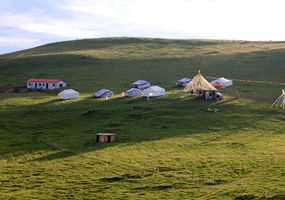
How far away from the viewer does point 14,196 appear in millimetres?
40188

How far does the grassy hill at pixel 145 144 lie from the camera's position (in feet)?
135

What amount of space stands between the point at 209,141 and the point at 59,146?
1833 cm

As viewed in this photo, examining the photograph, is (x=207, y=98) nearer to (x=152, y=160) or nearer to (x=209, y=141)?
(x=209, y=141)

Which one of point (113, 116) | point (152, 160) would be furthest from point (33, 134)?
point (152, 160)

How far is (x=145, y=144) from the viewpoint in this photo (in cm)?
5641

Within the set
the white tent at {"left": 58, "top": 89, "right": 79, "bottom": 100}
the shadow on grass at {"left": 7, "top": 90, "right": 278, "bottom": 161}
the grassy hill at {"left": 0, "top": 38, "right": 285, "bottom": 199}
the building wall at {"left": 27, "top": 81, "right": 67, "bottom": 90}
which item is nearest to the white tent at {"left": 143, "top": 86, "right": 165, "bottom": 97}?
the grassy hill at {"left": 0, "top": 38, "right": 285, "bottom": 199}

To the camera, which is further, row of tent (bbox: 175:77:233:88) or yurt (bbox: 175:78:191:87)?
yurt (bbox: 175:78:191:87)

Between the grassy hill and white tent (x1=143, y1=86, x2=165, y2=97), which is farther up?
white tent (x1=143, y1=86, x2=165, y2=97)

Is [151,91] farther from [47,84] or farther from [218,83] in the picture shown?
[47,84]

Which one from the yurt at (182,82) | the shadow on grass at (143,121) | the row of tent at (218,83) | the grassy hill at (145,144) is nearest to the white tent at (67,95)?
the grassy hill at (145,144)

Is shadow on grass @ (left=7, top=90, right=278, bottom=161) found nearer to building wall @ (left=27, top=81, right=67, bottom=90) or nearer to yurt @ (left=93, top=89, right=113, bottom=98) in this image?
yurt @ (left=93, top=89, right=113, bottom=98)

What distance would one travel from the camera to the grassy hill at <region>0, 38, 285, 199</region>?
4122 cm

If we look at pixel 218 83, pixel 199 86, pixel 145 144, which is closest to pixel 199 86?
pixel 199 86

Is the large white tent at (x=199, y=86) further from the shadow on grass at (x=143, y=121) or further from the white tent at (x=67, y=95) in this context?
the white tent at (x=67, y=95)
